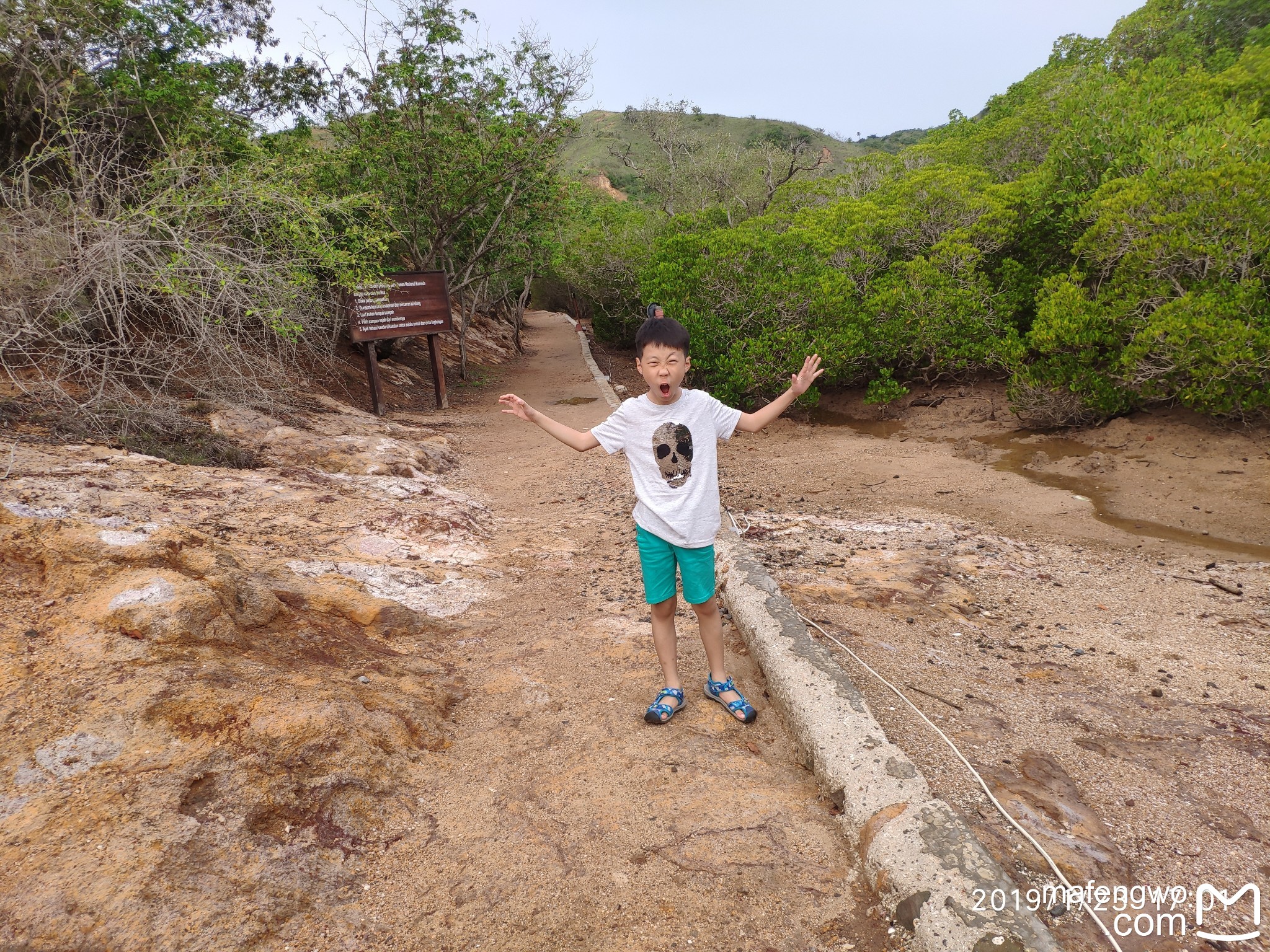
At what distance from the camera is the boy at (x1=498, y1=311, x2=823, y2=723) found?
2633 millimetres

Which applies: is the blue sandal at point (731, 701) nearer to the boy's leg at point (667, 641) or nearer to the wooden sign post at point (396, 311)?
the boy's leg at point (667, 641)

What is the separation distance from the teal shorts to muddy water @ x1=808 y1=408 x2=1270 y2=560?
19.3 feet

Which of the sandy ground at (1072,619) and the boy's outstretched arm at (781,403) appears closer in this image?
the sandy ground at (1072,619)

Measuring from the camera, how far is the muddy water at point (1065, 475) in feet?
21.0

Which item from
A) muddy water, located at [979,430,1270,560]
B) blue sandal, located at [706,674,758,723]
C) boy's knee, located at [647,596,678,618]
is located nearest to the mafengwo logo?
blue sandal, located at [706,674,758,723]

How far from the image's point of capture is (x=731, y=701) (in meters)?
2.92

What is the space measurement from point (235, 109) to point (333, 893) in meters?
13.0

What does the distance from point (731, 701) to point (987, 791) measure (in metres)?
0.99

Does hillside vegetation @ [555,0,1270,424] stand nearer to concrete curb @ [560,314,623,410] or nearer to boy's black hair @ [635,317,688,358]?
concrete curb @ [560,314,623,410]

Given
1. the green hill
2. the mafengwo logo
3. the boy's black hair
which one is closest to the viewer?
the mafengwo logo

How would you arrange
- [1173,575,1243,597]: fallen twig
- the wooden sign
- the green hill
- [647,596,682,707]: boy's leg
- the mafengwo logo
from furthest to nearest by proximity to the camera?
the green hill < the wooden sign < [1173,575,1243,597]: fallen twig < [647,596,682,707]: boy's leg < the mafengwo logo

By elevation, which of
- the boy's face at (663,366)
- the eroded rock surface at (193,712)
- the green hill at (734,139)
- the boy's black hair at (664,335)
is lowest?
the eroded rock surface at (193,712)

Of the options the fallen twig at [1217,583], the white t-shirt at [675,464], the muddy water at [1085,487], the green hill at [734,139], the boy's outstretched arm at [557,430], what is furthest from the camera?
the green hill at [734,139]

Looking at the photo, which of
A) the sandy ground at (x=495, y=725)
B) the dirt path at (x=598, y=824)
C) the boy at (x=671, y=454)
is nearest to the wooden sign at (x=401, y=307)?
the sandy ground at (x=495, y=725)
